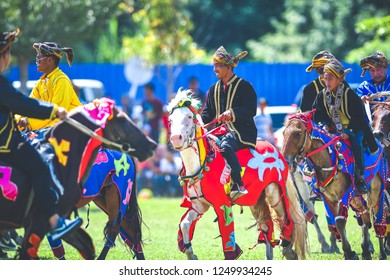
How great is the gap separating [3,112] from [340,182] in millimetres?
4773

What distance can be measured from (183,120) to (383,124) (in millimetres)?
3699

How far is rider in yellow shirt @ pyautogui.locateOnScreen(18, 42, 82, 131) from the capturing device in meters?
11.1

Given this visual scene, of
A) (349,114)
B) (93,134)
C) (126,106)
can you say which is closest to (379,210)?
(349,114)

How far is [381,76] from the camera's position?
1355 cm

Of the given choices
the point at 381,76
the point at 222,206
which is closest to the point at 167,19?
the point at 381,76

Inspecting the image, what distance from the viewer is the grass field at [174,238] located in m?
13.1

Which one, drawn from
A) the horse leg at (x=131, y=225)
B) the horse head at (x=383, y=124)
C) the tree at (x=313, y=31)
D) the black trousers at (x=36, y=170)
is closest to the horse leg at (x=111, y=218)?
the horse leg at (x=131, y=225)

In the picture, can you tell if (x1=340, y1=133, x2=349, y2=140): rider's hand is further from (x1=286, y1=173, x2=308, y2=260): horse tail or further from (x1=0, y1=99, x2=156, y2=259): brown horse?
(x1=0, y1=99, x2=156, y2=259): brown horse

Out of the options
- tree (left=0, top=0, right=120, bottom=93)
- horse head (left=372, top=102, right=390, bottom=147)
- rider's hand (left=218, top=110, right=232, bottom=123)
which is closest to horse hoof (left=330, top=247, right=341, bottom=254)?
horse head (left=372, top=102, right=390, bottom=147)

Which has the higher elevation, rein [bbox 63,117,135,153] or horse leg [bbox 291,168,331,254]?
rein [bbox 63,117,135,153]

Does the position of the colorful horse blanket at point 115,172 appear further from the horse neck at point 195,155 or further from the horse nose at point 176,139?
the horse nose at point 176,139

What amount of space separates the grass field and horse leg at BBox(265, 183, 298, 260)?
1.32 feet
